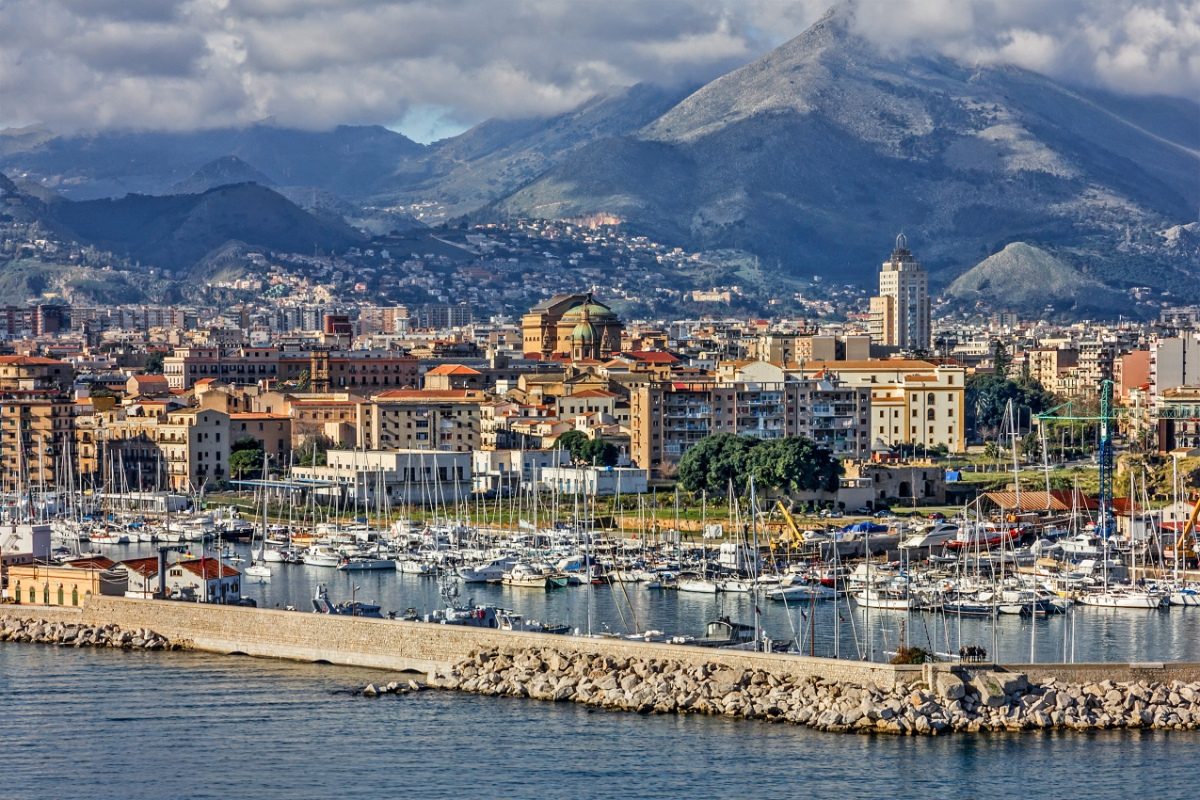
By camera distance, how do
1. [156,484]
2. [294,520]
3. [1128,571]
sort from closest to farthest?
[1128,571] → [294,520] → [156,484]

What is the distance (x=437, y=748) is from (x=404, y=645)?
4331 millimetres

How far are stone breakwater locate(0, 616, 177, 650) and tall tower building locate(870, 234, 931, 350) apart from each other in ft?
366

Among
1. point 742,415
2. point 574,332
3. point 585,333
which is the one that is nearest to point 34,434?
point 742,415

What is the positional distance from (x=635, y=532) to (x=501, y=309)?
5834 inches

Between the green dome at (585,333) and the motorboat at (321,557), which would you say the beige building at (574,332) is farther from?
the motorboat at (321,557)

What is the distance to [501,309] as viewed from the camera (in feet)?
652

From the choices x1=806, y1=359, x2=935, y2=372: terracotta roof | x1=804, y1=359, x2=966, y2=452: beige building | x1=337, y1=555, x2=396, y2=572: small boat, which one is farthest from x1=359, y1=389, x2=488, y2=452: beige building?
x1=337, y1=555, x2=396, y2=572: small boat

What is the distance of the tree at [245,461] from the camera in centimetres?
6556

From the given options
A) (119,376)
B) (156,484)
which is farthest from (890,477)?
(119,376)

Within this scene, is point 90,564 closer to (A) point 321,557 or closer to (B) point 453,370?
(A) point 321,557

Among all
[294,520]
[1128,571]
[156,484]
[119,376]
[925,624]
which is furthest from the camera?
[119,376]

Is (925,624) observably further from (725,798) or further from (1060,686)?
(725,798)

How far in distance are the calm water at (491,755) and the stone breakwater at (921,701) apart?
0.22m

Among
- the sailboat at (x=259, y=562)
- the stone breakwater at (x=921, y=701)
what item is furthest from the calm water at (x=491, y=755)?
the sailboat at (x=259, y=562)
